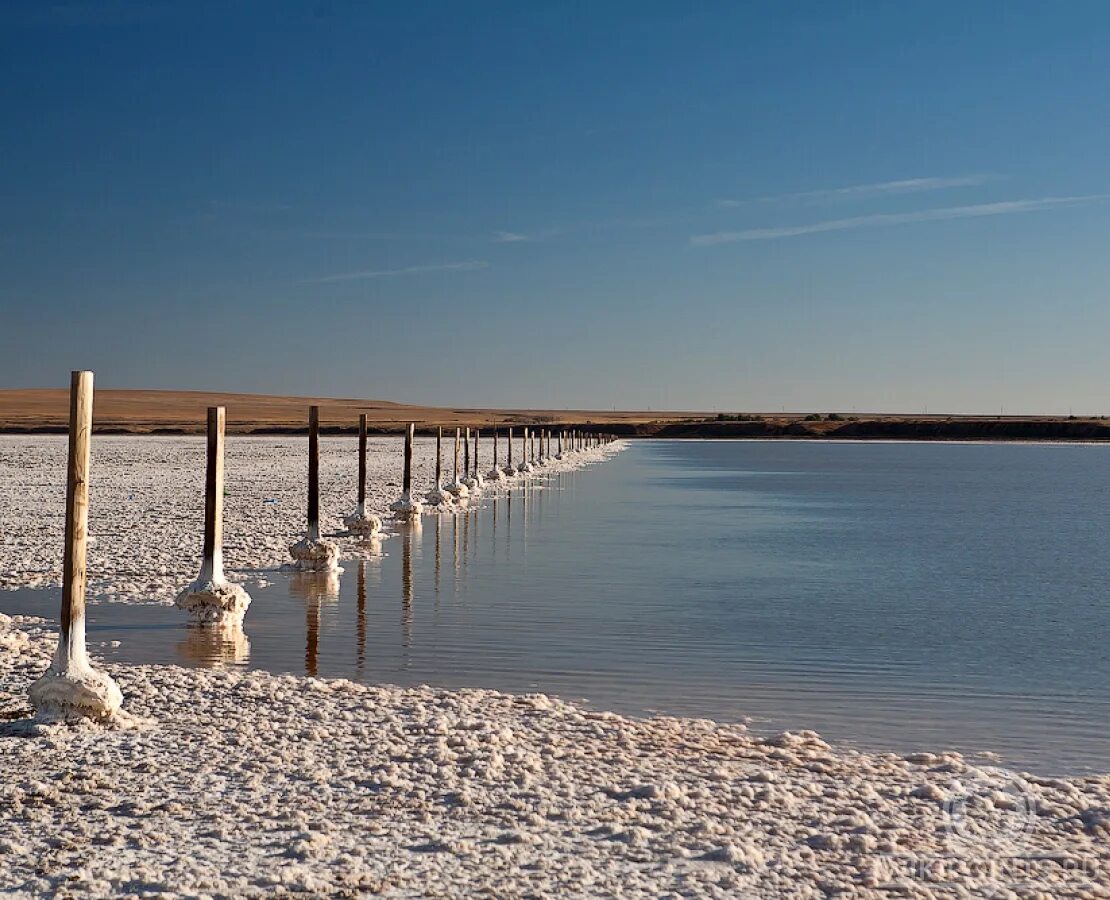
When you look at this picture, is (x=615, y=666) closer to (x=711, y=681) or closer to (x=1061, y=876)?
(x=711, y=681)

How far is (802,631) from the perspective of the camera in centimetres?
1388

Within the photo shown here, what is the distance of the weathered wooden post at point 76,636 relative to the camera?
8367 mm

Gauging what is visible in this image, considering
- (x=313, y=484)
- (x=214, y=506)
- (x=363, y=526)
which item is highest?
(x=214, y=506)

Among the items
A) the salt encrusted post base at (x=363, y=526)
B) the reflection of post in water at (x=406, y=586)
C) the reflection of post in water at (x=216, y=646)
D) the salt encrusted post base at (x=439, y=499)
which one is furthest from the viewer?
the salt encrusted post base at (x=439, y=499)

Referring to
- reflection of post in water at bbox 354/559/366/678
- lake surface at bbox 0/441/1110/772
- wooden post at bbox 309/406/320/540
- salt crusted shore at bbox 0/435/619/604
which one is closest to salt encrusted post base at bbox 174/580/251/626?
lake surface at bbox 0/441/1110/772

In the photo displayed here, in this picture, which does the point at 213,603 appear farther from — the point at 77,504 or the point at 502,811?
the point at 502,811

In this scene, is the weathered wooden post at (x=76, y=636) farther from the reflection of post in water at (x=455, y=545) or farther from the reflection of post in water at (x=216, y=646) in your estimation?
the reflection of post in water at (x=455, y=545)

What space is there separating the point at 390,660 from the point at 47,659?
292cm

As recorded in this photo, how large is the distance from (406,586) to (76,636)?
8404 millimetres

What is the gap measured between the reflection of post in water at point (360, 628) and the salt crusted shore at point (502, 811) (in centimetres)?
203

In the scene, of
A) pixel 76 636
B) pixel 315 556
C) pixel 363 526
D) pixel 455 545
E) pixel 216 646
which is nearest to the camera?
pixel 76 636

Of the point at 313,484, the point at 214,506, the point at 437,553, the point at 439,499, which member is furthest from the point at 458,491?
the point at 214,506

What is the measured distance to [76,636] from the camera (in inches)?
338

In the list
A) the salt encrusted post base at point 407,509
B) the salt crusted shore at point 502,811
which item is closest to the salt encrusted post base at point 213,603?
the salt crusted shore at point 502,811
